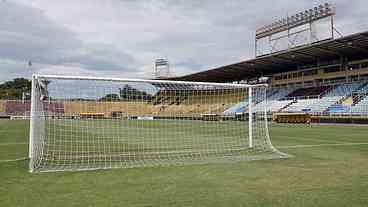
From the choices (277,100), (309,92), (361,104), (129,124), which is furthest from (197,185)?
(277,100)

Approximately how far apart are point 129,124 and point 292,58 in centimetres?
2383

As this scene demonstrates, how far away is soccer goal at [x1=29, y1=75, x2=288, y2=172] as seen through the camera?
8.47 m

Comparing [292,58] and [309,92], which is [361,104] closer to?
[309,92]

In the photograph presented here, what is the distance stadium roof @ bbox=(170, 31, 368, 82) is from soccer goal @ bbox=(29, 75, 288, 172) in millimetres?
11785

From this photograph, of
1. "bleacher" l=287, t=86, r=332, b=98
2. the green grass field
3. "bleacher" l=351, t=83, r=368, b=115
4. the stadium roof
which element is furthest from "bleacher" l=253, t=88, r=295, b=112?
the green grass field

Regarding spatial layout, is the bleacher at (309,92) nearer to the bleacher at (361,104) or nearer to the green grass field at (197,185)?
the bleacher at (361,104)

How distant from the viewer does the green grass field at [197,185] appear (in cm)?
454

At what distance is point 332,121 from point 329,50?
9.34 metres

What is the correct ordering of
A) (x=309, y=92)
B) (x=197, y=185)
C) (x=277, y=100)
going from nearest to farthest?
(x=197, y=185) → (x=309, y=92) → (x=277, y=100)

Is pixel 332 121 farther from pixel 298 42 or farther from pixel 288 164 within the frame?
pixel 288 164

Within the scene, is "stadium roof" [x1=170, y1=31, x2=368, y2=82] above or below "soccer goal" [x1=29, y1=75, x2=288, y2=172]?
above

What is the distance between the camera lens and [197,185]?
5520 mm

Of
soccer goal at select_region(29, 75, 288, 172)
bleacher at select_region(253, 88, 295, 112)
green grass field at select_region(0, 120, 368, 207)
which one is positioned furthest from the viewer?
bleacher at select_region(253, 88, 295, 112)

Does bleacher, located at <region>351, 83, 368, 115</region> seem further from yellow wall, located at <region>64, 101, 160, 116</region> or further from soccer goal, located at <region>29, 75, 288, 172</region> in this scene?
yellow wall, located at <region>64, 101, 160, 116</region>
